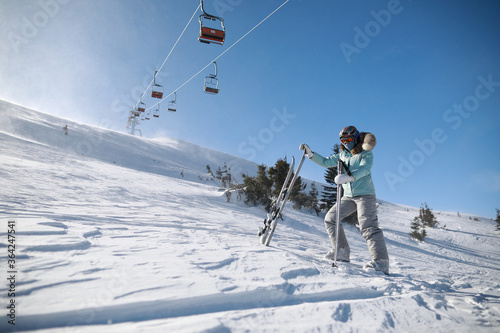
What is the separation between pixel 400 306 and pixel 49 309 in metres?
2.12

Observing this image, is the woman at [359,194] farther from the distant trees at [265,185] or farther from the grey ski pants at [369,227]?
the distant trees at [265,185]

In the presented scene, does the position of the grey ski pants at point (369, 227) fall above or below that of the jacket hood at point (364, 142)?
below

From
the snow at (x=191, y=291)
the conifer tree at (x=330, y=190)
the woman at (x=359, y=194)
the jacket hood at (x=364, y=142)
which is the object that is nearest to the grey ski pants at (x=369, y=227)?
the woman at (x=359, y=194)

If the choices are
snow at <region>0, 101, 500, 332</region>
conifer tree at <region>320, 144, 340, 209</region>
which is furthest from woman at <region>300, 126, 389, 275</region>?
conifer tree at <region>320, 144, 340, 209</region>

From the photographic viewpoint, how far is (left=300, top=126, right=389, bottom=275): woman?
273 cm

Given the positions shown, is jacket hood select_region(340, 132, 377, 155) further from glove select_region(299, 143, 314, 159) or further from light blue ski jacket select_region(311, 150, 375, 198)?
glove select_region(299, 143, 314, 159)

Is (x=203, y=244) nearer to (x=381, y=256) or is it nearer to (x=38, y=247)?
(x=38, y=247)

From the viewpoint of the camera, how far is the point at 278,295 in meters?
1.56

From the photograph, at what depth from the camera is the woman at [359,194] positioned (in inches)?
107

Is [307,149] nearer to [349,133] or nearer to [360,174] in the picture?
[349,133]

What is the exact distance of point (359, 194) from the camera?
116 inches

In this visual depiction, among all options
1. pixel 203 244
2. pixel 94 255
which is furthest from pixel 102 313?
pixel 203 244

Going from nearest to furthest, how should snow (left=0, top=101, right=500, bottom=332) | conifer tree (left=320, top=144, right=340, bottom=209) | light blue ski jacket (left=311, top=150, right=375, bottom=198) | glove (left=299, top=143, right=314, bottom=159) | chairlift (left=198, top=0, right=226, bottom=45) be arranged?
snow (left=0, top=101, right=500, bottom=332) → light blue ski jacket (left=311, top=150, right=375, bottom=198) → glove (left=299, top=143, right=314, bottom=159) → chairlift (left=198, top=0, right=226, bottom=45) → conifer tree (left=320, top=144, right=340, bottom=209)

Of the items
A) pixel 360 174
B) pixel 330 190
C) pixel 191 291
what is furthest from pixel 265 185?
pixel 191 291
